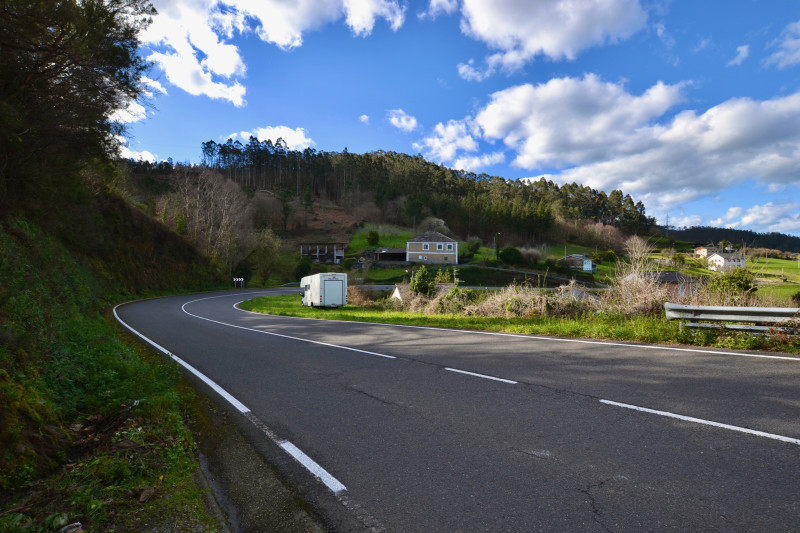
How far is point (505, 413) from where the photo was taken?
5285 mm

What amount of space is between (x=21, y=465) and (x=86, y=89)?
589 inches

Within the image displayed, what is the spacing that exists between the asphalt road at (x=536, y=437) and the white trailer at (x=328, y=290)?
18.2 metres

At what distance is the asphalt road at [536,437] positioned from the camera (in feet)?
10.3

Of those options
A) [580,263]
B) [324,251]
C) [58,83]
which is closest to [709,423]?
[58,83]

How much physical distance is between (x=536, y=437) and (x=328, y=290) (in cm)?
2359

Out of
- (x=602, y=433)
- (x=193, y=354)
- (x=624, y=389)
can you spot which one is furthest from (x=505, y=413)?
(x=193, y=354)

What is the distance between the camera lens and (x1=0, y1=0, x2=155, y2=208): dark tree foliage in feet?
36.3

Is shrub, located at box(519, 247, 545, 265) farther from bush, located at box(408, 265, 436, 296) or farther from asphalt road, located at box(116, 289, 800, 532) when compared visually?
asphalt road, located at box(116, 289, 800, 532)

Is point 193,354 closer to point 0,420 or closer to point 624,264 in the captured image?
point 0,420

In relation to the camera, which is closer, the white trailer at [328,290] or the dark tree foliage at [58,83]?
the dark tree foliage at [58,83]

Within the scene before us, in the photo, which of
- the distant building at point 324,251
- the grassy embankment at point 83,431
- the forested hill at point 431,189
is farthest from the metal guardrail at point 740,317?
the forested hill at point 431,189

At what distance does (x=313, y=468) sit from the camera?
402 centimetres

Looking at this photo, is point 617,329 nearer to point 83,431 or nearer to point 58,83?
point 83,431

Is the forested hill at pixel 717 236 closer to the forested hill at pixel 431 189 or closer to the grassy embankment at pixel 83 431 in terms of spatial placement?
the forested hill at pixel 431 189
